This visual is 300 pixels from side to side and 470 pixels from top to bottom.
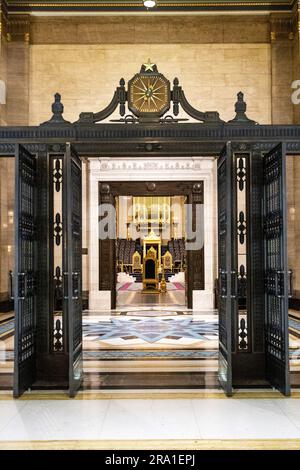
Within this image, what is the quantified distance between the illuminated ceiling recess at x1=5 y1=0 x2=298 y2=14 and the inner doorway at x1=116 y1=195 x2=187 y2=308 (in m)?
9.53

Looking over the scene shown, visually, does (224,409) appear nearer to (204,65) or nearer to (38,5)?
(204,65)

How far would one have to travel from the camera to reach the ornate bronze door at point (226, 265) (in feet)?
16.6

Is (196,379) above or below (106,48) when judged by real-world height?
below

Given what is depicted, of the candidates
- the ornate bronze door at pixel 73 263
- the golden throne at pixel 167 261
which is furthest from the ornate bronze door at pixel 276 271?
the golden throne at pixel 167 261

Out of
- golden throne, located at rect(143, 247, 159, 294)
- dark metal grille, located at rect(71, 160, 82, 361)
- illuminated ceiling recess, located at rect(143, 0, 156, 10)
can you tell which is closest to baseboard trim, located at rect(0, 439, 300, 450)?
dark metal grille, located at rect(71, 160, 82, 361)

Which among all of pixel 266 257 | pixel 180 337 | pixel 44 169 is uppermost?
pixel 44 169

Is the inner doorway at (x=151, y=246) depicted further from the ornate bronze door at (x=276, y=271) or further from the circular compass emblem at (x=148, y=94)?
the circular compass emblem at (x=148, y=94)

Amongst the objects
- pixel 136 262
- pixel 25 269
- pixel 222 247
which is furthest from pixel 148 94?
pixel 136 262

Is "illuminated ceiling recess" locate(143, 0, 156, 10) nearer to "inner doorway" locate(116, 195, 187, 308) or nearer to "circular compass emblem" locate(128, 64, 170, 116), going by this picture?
"circular compass emblem" locate(128, 64, 170, 116)

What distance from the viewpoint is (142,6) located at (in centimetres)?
1227

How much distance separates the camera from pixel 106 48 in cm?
1258
